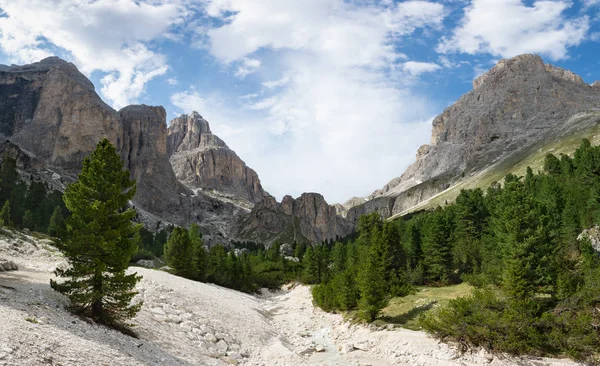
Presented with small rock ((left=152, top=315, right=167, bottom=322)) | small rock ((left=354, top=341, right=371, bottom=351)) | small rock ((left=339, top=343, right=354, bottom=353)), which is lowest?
small rock ((left=339, top=343, right=354, bottom=353))

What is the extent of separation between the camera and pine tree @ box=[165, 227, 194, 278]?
2889 inches

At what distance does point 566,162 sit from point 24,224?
5844 inches

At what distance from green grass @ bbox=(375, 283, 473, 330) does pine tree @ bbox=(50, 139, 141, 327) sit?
30.3 meters

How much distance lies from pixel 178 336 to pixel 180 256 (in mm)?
47653

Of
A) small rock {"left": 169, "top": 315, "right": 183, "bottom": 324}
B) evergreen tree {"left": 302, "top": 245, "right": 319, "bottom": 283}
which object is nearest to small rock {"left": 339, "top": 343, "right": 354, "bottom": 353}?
small rock {"left": 169, "top": 315, "right": 183, "bottom": 324}

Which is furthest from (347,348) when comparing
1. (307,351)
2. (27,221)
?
(27,221)

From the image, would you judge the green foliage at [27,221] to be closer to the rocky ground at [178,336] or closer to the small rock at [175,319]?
the rocky ground at [178,336]

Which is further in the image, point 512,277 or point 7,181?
point 7,181

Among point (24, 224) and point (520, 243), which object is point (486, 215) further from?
→ point (24, 224)

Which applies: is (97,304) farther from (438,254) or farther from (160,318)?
(438,254)

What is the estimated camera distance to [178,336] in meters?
28.5

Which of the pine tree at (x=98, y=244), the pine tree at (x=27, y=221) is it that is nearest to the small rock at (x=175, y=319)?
the pine tree at (x=98, y=244)

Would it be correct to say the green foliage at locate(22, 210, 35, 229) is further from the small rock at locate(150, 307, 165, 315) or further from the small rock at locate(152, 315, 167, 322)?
the small rock at locate(152, 315, 167, 322)

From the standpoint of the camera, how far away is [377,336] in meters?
39.5
